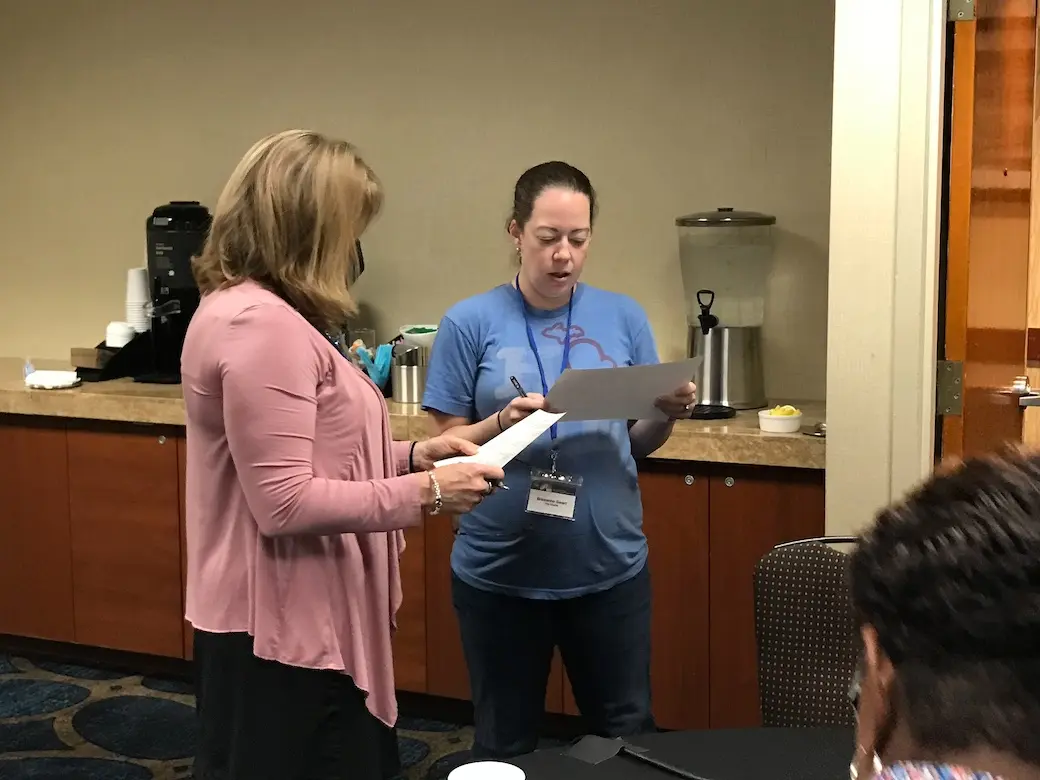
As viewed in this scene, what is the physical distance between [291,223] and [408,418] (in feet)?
4.86

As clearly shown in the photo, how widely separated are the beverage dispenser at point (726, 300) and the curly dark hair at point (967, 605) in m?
2.41

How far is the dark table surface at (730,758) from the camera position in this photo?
4.62 ft

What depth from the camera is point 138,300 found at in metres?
3.84

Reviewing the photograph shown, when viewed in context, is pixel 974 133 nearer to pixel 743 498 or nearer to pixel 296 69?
pixel 743 498

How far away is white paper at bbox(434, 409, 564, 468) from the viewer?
1.94m

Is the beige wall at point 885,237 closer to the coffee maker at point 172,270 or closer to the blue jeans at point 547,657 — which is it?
the blue jeans at point 547,657

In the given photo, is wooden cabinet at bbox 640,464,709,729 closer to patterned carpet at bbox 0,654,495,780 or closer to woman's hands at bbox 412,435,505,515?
patterned carpet at bbox 0,654,495,780

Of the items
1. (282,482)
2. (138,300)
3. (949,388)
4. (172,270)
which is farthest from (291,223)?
(138,300)

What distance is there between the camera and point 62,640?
12.2 ft

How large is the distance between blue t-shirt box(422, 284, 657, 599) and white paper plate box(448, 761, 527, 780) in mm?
866

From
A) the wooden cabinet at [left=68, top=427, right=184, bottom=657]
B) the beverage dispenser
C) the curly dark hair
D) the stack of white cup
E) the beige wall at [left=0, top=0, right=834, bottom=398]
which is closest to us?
the curly dark hair

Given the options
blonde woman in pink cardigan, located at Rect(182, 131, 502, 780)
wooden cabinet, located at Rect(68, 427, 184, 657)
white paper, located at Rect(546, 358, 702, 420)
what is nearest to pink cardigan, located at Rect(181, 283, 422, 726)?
blonde woman in pink cardigan, located at Rect(182, 131, 502, 780)

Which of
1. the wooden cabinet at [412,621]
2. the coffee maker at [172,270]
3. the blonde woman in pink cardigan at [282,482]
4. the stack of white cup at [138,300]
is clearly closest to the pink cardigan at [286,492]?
the blonde woman in pink cardigan at [282,482]

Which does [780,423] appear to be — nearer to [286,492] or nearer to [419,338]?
[419,338]
